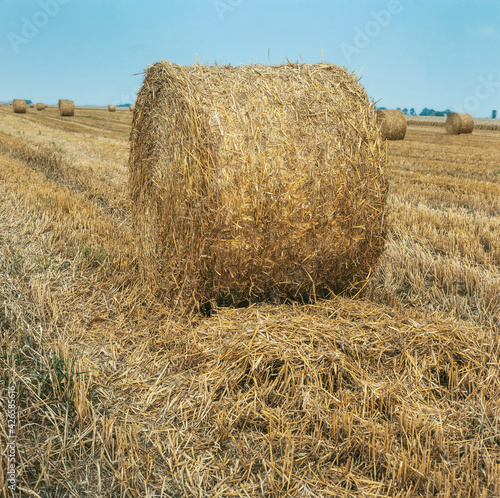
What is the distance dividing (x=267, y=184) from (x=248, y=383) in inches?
62.1

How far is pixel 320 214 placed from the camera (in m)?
4.01

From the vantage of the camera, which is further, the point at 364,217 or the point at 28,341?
the point at 364,217

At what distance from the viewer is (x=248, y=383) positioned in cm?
322

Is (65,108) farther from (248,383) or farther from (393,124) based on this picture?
(248,383)

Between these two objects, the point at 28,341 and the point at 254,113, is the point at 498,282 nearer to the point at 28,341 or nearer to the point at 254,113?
the point at 254,113

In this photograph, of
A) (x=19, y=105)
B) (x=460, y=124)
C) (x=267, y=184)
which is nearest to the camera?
(x=267, y=184)

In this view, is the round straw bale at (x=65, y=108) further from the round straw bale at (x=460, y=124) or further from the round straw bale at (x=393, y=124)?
the round straw bale at (x=460, y=124)

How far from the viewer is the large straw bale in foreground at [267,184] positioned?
3814 millimetres

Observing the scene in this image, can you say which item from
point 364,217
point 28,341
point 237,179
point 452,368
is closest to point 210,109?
point 237,179

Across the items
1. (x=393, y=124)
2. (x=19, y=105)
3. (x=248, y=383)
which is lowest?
(x=248, y=383)

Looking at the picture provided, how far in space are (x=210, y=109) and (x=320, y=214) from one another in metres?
1.27

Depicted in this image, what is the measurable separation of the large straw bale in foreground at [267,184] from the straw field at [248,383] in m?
0.31

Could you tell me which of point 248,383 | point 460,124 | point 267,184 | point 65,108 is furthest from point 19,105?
point 248,383

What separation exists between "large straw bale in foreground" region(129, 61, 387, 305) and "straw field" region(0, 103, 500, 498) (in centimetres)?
31
